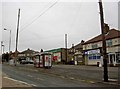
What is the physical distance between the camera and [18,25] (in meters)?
59.4

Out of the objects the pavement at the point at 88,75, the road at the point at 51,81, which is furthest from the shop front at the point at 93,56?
the road at the point at 51,81

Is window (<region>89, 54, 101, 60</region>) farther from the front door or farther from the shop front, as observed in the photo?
the front door

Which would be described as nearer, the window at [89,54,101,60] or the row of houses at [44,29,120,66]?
the row of houses at [44,29,120,66]

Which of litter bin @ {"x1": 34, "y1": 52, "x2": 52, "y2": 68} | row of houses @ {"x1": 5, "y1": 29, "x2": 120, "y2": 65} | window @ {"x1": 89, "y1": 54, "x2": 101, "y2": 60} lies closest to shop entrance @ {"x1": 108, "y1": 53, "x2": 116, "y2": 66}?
row of houses @ {"x1": 5, "y1": 29, "x2": 120, "y2": 65}

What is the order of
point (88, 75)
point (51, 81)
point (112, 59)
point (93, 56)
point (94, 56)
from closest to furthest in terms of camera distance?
point (51, 81)
point (88, 75)
point (112, 59)
point (94, 56)
point (93, 56)

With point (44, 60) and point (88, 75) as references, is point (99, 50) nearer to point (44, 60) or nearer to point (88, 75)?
point (44, 60)

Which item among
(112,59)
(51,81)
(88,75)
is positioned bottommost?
(51,81)

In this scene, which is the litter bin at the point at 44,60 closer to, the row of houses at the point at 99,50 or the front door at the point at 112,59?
the row of houses at the point at 99,50

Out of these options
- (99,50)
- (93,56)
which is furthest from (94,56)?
(99,50)

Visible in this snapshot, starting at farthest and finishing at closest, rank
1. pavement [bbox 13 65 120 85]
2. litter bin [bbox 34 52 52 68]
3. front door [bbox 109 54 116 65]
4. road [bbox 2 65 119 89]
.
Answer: front door [bbox 109 54 116 65], litter bin [bbox 34 52 52 68], pavement [bbox 13 65 120 85], road [bbox 2 65 119 89]

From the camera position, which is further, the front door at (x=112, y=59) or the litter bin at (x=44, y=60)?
the front door at (x=112, y=59)

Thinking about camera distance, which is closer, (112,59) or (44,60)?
(44,60)

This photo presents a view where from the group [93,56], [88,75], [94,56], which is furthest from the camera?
[93,56]

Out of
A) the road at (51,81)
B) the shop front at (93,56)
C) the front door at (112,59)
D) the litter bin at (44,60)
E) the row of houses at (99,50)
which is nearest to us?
the road at (51,81)
